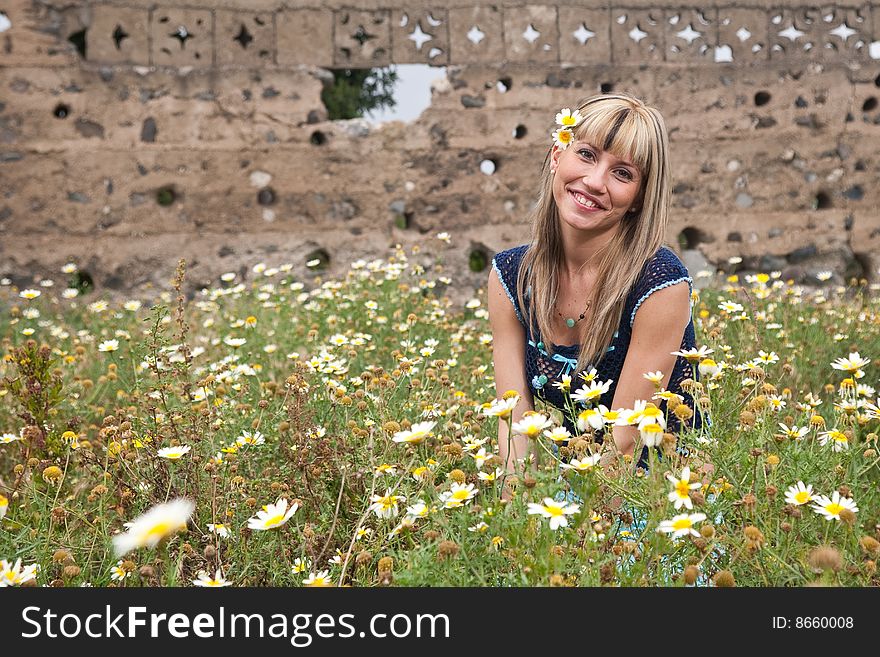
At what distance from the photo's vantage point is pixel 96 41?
269 inches

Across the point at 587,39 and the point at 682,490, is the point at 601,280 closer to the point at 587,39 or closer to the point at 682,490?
the point at 682,490

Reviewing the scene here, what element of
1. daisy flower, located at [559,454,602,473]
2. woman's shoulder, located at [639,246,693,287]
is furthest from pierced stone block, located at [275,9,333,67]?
daisy flower, located at [559,454,602,473]

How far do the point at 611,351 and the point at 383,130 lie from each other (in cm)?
511

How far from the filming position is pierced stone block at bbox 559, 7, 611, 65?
23.6 feet

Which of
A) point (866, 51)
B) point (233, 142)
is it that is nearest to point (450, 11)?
point (233, 142)

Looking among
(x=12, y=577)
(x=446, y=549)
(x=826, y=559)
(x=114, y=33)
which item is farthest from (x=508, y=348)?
(x=114, y=33)

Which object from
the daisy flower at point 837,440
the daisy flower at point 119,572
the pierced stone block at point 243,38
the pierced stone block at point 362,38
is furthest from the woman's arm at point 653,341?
the pierced stone block at point 243,38

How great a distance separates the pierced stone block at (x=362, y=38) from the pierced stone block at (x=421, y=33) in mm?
76

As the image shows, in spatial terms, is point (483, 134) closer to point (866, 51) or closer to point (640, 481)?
point (866, 51)

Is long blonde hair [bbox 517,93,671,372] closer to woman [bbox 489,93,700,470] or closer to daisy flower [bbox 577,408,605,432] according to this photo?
woman [bbox 489,93,700,470]

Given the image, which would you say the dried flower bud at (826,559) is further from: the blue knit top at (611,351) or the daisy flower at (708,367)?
the blue knit top at (611,351)

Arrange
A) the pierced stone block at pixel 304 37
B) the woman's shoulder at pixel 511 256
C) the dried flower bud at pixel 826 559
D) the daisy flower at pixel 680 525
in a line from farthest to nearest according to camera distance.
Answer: the pierced stone block at pixel 304 37
the woman's shoulder at pixel 511 256
the daisy flower at pixel 680 525
the dried flower bud at pixel 826 559

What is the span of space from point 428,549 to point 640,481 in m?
0.47

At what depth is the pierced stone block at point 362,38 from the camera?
6977 millimetres
